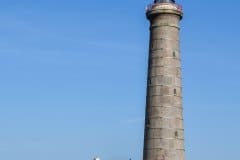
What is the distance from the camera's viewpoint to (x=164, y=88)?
52.5 m

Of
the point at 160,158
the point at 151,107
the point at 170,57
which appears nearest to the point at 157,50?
the point at 170,57

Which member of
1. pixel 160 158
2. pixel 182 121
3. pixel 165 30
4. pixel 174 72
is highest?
pixel 165 30

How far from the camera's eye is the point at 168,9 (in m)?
53.4

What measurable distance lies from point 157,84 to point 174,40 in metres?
4.45

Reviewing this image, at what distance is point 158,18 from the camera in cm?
5353

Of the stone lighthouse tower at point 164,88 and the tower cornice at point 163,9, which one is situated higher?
the tower cornice at point 163,9

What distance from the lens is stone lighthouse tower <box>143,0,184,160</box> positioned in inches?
2040

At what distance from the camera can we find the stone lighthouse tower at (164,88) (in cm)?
5181

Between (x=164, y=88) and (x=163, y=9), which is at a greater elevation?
(x=163, y=9)

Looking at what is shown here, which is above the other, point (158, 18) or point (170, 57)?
point (158, 18)

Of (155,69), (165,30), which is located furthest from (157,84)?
(165,30)

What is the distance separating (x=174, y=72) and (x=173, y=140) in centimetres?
623

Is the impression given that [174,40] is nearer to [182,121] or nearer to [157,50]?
[157,50]

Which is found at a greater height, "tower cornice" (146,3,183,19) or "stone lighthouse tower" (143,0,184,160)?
"tower cornice" (146,3,183,19)
